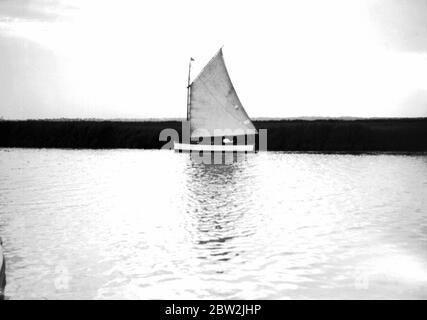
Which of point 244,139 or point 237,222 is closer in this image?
point 237,222

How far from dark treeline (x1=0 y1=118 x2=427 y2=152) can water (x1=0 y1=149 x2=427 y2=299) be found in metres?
46.9

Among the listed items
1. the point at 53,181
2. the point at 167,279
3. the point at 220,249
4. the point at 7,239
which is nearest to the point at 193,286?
the point at 167,279

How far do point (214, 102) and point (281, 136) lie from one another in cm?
1832

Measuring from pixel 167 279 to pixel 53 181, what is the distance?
77.8ft

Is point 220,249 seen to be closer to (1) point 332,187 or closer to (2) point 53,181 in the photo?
(1) point 332,187

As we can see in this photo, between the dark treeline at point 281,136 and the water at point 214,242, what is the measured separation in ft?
154

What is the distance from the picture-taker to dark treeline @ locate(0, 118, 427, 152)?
76.1 metres

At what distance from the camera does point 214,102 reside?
214ft

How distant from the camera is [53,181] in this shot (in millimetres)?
33594

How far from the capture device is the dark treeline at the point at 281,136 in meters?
76.1
